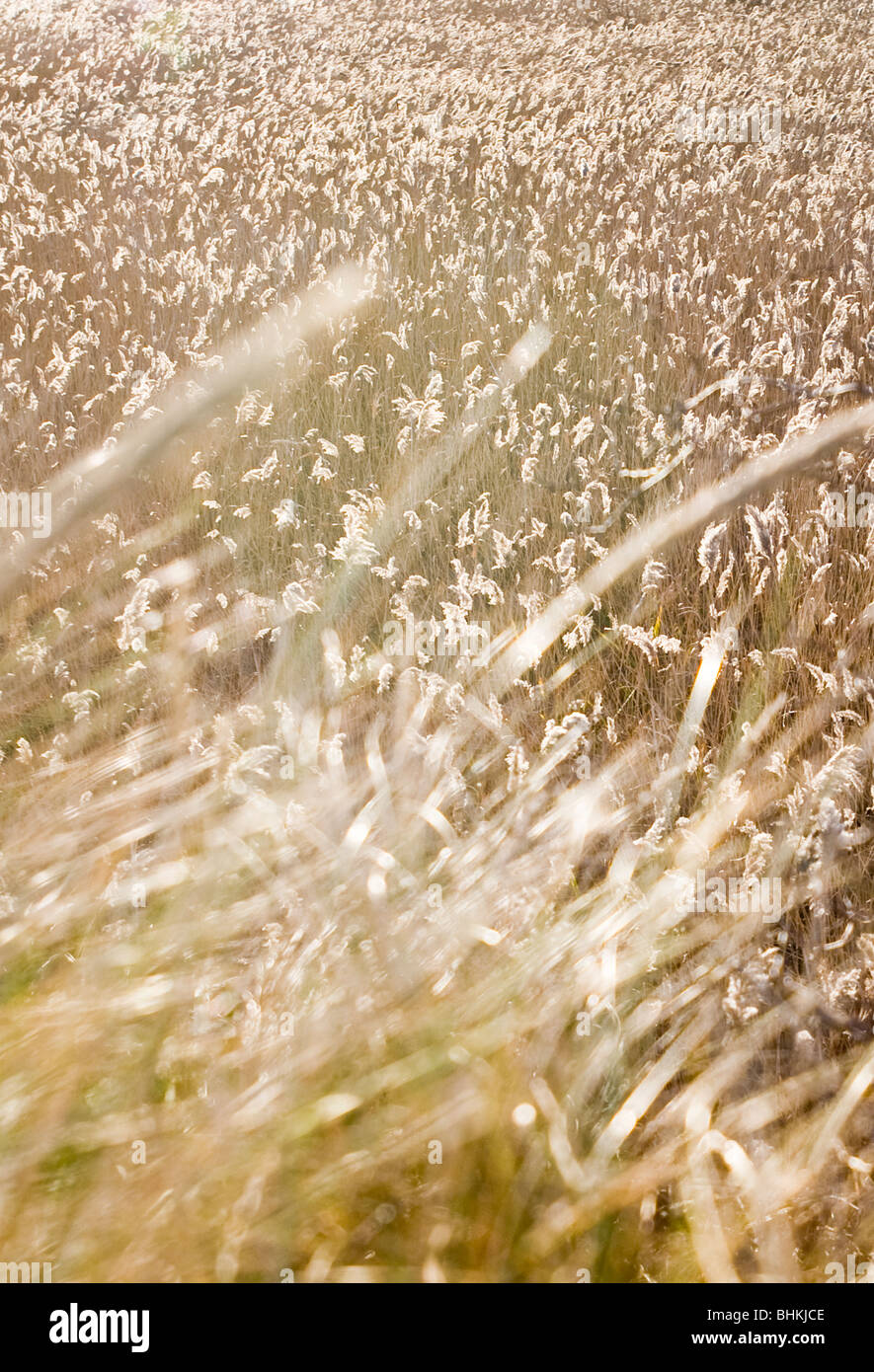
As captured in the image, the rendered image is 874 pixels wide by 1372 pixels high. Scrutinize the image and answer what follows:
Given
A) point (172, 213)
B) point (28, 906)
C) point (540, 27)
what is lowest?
point (28, 906)

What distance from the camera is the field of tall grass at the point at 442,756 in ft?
5.86

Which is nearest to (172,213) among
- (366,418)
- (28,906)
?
(366,418)

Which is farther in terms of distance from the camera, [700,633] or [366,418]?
[366,418]

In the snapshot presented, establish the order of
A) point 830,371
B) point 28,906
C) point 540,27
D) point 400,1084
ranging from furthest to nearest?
1. point 540,27
2. point 830,371
3. point 28,906
4. point 400,1084

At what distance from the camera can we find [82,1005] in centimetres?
211

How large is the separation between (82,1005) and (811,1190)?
1.35 meters

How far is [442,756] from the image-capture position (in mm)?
2578

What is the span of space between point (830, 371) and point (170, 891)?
2919 millimetres

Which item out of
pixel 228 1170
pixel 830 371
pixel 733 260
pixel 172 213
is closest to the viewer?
pixel 228 1170

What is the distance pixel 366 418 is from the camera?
4.15 meters

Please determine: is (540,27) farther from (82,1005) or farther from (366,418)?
(82,1005)

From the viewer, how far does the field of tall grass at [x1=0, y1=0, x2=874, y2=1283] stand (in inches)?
70.3

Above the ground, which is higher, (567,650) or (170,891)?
(567,650)
